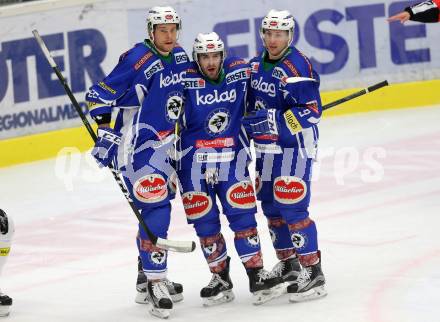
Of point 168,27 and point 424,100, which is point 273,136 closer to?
point 168,27

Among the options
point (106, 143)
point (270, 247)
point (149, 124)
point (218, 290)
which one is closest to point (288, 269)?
point (218, 290)

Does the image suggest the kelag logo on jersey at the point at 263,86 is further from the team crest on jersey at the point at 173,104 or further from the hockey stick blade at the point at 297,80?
the team crest on jersey at the point at 173,104

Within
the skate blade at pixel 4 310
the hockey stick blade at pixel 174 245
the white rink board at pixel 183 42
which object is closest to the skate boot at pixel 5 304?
the skate blade at pixel 4 310

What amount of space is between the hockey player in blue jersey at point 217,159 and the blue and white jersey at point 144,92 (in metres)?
0.08

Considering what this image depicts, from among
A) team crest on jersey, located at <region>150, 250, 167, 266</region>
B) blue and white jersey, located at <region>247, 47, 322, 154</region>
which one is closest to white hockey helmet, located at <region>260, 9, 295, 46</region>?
blue and white jersey, located at <region>247, 47, 322, 154</region>

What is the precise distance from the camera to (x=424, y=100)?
36.2 ft

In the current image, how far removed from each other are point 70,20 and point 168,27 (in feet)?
14.6

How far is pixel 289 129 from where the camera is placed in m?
5.88

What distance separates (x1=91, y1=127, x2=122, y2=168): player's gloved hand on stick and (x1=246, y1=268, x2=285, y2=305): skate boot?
3.02 ft

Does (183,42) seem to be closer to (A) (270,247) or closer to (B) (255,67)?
(A) (270,247)

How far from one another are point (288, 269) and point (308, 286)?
1.15 ft

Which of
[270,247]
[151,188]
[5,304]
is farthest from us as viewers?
[270,247]

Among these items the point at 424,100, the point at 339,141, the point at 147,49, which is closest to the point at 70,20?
the point at 339,141

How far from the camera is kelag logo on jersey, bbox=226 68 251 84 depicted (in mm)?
5949
